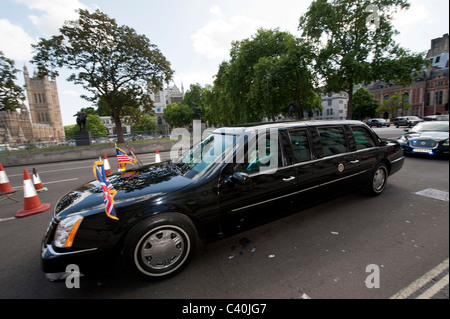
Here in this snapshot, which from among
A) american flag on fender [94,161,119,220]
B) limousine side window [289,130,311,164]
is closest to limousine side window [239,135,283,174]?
limousine side window [289,130,311,164]

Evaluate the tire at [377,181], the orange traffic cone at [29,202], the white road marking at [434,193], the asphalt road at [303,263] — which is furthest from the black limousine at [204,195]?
the orange traffic cone at [29,202]

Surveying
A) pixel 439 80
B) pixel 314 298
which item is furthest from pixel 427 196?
pixel 439 80

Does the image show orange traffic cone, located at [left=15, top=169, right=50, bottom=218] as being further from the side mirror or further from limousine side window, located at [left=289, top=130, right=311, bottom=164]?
limousine side window, located at [left=289, top=130, right=311, bottom=164]

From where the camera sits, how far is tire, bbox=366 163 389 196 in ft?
13.6

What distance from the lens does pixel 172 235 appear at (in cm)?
226

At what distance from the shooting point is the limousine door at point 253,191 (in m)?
2.52

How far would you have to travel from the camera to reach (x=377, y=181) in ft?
14.1

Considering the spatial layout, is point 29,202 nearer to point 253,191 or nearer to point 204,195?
point 204,195

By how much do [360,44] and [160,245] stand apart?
905 inches

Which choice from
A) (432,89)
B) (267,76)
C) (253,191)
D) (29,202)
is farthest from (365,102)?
(29,202)

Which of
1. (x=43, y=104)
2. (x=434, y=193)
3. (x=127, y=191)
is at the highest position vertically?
(x=43, y=104)

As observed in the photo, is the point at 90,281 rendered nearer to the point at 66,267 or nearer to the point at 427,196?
the point at 66,267

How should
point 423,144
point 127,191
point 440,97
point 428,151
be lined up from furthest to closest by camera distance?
point 440,97
point 423,144
point 428,151
point 127,191

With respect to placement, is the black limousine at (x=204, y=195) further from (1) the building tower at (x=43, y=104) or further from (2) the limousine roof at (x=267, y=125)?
(1) the building tower at (x=43, y=104)
